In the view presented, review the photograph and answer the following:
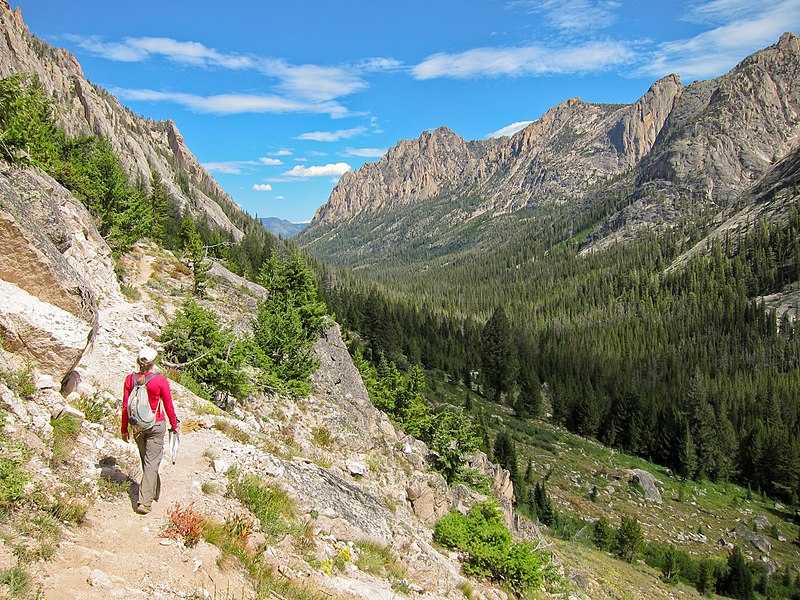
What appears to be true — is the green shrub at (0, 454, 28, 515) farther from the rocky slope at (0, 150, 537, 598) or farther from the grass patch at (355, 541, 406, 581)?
the grass patch at (355, 541, 406, 581)

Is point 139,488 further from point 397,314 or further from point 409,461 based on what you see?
point 397,314

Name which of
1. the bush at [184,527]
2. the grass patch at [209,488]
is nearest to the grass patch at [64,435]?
the bush at [184,527]

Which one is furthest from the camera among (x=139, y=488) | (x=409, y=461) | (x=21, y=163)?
(x=409, y=461)

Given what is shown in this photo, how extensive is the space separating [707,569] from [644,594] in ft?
56.6

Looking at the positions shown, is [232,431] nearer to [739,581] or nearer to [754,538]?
[739,581]

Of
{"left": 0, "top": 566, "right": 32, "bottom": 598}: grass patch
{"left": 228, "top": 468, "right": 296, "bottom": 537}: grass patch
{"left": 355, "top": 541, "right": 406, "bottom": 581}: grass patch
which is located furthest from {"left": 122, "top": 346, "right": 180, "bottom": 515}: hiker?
{"left": 355, "top": 541, "right": 406, "bottom": 581}: grass patch

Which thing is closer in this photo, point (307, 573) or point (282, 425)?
point (307, 573)

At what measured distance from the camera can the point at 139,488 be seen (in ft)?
26.2

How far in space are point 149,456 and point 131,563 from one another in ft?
5.65

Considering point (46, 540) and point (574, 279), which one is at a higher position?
point (574, 279)

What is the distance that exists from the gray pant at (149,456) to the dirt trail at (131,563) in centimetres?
30

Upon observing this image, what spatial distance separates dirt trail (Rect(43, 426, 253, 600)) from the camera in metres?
5.39

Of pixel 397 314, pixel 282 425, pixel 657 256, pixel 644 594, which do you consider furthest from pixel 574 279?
pixel 282 425

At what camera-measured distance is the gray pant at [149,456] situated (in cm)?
732
